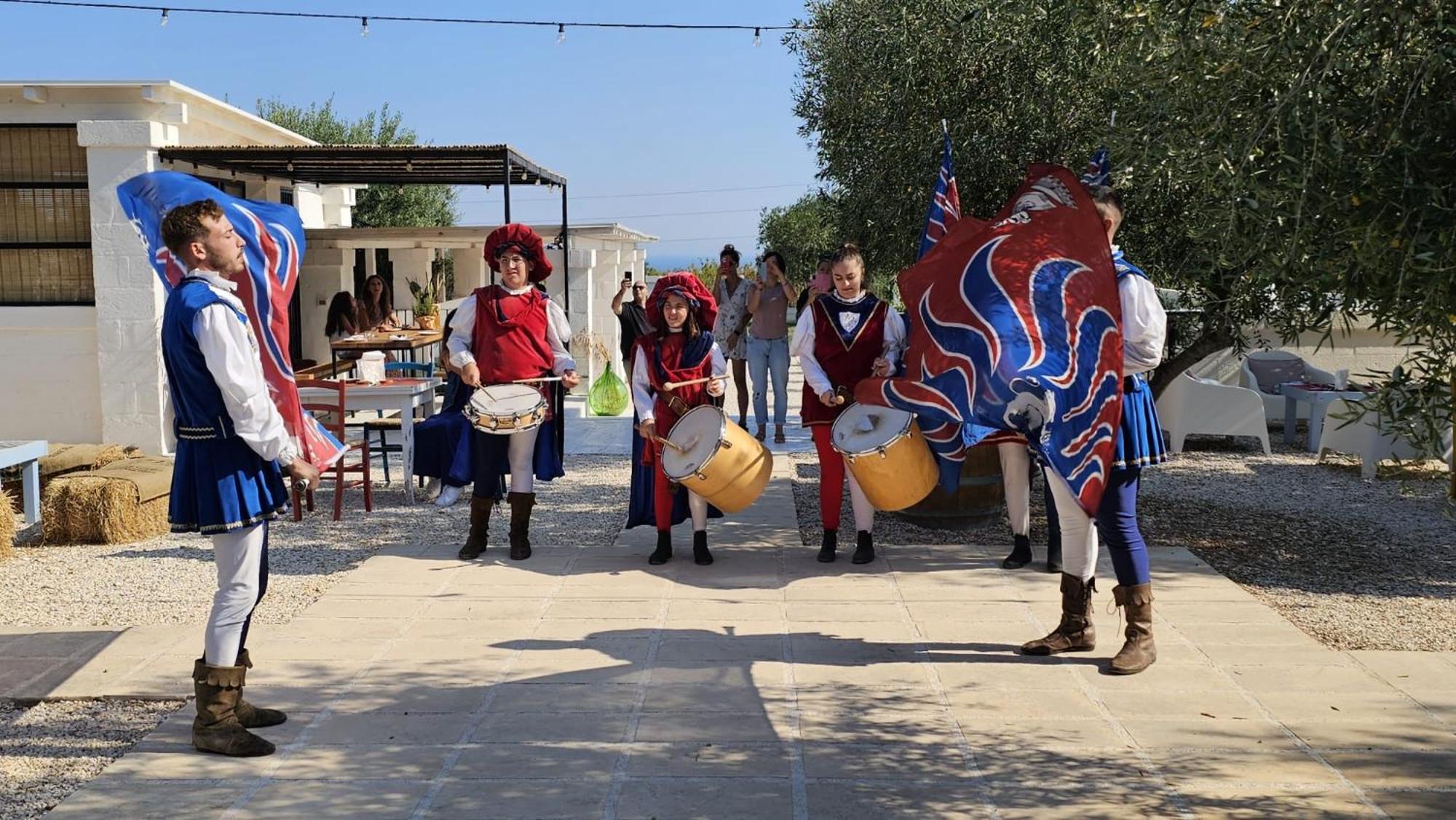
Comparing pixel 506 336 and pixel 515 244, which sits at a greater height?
pixel 515 244

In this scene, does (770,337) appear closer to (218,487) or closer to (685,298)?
(685,298)

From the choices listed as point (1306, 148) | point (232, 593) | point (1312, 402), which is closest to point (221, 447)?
point (232, 593)

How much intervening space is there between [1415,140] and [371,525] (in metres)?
6.63

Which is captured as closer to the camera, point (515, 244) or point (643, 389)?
point (643, 389)

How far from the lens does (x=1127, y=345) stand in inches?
188

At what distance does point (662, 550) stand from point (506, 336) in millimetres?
1431

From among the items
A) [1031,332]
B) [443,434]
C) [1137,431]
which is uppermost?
[1031,332]

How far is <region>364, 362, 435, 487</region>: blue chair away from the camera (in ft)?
29.9

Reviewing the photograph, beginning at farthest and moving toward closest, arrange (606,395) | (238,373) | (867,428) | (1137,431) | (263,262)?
(606,395) → (867,428) → (1137,431) → (263,262) → (238,373)

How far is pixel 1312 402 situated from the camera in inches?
470

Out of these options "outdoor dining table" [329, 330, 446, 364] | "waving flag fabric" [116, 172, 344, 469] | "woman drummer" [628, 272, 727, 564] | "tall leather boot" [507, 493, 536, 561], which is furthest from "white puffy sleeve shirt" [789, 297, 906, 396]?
"outdoor dining table" [329, 330, 446, 364]

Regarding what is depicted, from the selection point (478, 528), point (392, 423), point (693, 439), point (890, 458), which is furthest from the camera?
point (392, 423)

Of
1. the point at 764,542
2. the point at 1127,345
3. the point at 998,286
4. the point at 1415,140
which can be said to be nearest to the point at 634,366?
the point at 764,542

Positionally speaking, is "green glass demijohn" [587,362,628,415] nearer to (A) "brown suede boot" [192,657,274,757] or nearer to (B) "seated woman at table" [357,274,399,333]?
(B) "seated woman at table" [357,274,399,333]
